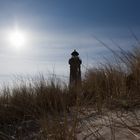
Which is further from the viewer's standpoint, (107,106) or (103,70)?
(103,70)

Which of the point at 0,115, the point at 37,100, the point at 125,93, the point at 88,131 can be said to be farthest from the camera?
the point at 37,100

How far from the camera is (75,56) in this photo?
835 centimetres

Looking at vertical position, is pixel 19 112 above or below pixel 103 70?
below

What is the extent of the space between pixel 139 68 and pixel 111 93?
1.57ft

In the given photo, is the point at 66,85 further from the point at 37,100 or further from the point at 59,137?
the point at 59,137

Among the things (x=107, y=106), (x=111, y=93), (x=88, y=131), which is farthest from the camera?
(x=111, y=93)

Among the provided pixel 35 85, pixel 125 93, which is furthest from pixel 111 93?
pixel 35 85

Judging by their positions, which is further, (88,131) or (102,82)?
Answer: (102,82)

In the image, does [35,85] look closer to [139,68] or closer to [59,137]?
[139,68]

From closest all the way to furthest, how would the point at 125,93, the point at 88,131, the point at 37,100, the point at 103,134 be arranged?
1. the point at 103,134
2. the point at 88,131
3. the point at 125,93
4. the point at 37,100

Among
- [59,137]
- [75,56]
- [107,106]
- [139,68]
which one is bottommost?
[59,137]

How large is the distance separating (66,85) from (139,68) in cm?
191

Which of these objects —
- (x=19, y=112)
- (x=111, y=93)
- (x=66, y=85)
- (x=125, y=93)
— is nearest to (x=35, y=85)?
(x=66, y=85)

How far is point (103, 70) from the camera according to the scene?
5000 millimetres
